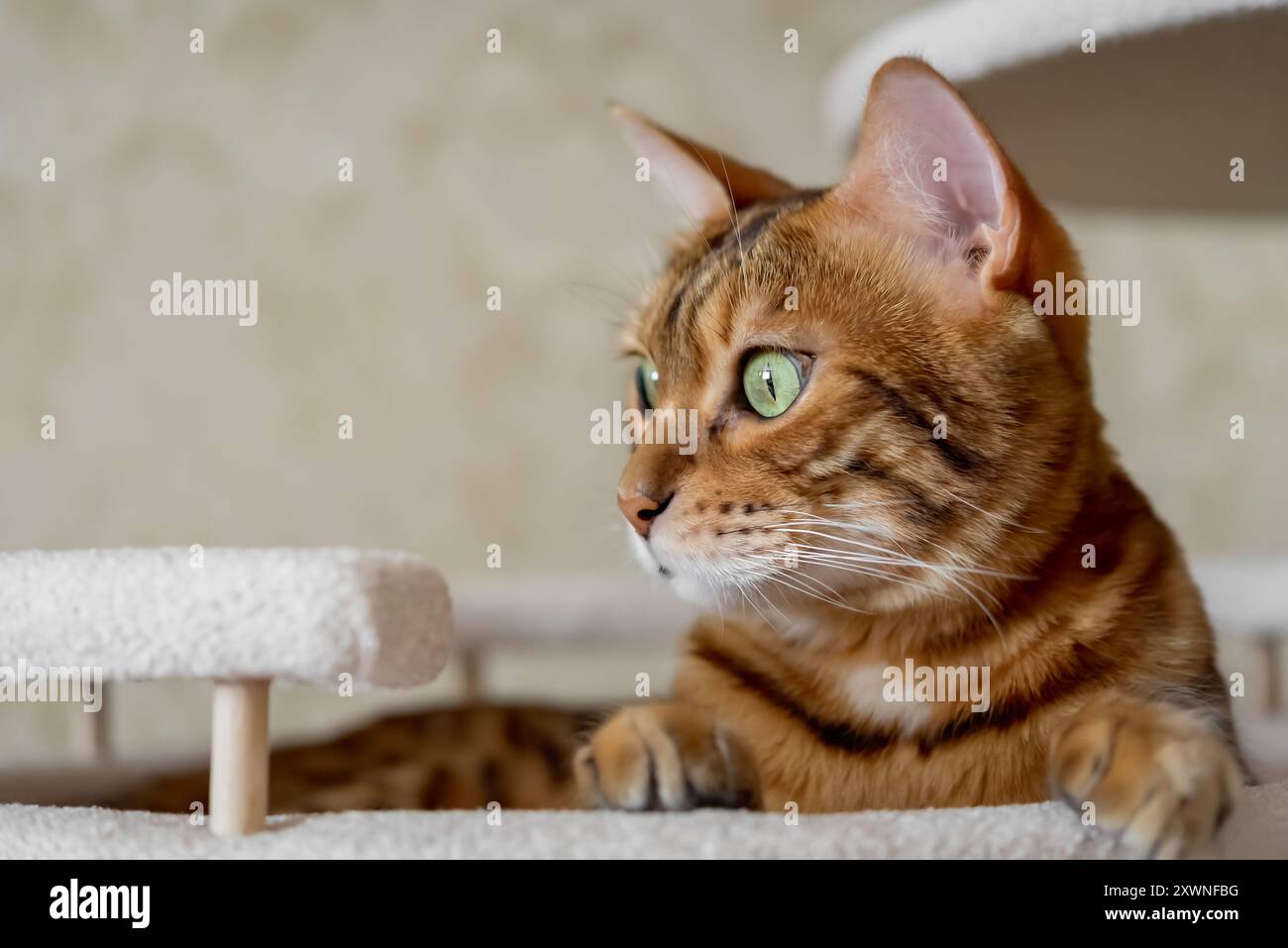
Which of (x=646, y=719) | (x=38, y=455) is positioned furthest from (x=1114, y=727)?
(x=38, y=455)

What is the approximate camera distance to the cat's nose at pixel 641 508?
79 centimetres

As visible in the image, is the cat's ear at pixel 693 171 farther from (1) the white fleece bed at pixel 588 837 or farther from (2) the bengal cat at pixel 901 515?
(1) the white fleece bed at pixel 588 837

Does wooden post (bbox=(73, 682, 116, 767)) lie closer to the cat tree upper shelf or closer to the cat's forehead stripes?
the cat's forehead stripes

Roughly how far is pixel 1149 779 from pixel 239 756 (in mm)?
445

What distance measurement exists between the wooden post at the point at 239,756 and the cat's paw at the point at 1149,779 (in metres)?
0.41

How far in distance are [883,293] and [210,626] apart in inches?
20.6

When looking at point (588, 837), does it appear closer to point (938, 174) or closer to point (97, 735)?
point (938, 174)

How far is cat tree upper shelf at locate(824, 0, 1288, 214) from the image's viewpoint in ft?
2.49

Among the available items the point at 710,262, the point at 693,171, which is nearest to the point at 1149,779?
the point at 710,262

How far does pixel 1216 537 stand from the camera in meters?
2.36

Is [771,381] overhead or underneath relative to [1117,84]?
underneath

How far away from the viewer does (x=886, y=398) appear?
78 centimetres

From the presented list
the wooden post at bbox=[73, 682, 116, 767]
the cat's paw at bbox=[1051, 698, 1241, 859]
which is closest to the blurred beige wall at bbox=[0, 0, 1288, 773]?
the wooden post at bbox=[73, 682, 116, 767]

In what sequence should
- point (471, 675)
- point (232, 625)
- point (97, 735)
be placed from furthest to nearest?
point (471, 675), point (97, 735), point (232, 625)
